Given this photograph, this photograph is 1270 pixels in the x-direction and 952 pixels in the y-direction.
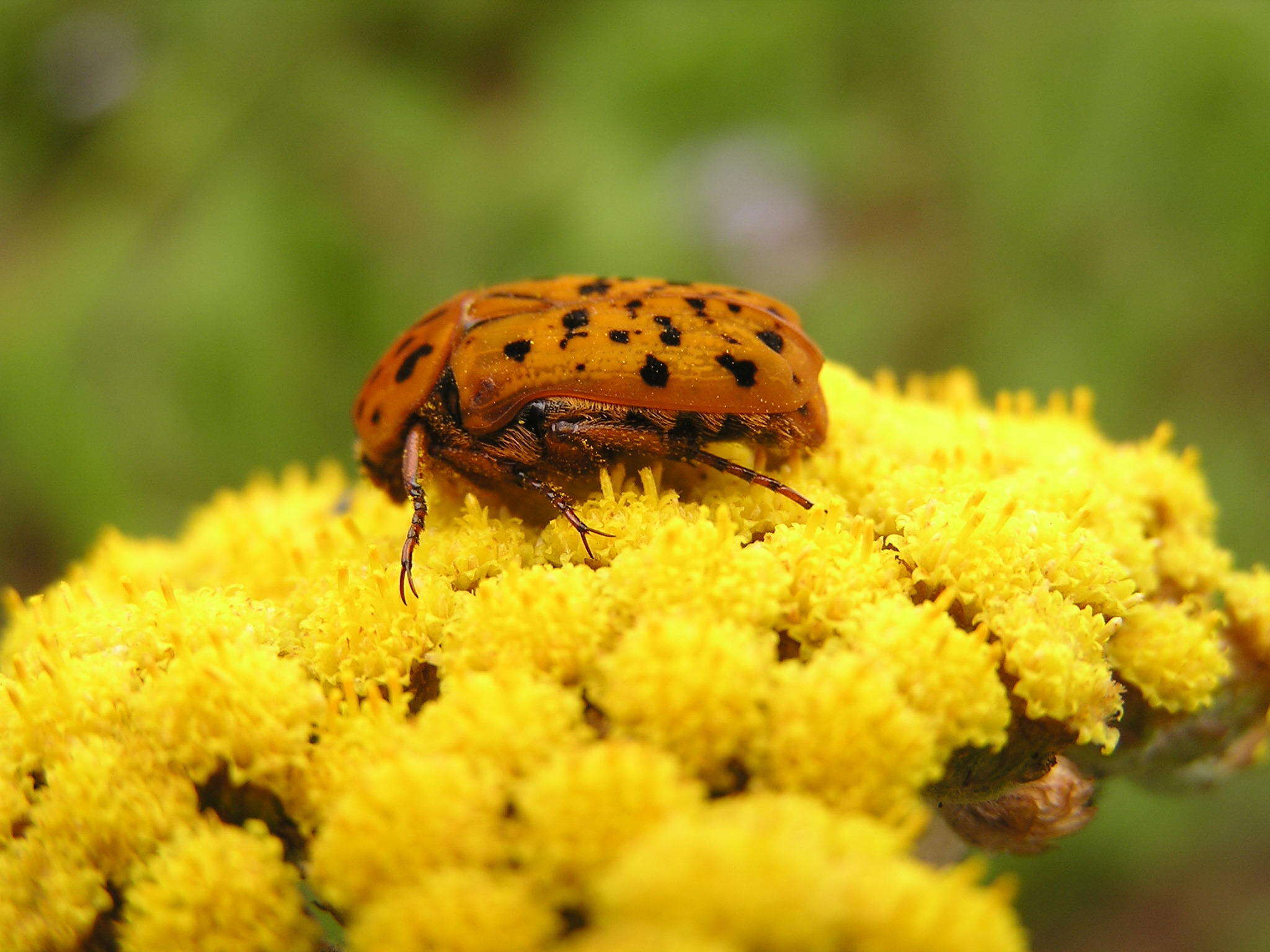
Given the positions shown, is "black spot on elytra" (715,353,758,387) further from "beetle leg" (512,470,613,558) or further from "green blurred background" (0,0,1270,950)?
"green blurred background" (0,0,1270,950)

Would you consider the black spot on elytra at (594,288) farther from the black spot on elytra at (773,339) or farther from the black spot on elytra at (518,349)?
the black spot on elytra at (773,339)

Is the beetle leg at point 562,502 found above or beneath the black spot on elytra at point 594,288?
beneath

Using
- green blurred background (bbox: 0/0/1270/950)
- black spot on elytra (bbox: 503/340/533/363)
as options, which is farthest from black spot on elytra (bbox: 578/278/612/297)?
green blurred background (bbox: 0/0/1270/950)

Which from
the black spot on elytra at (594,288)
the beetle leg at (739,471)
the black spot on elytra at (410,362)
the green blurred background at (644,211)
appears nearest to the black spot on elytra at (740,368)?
the beetle leg at (739,471)

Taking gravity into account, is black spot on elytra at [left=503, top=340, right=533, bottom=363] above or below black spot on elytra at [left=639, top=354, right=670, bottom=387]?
above

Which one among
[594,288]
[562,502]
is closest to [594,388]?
[562,502]

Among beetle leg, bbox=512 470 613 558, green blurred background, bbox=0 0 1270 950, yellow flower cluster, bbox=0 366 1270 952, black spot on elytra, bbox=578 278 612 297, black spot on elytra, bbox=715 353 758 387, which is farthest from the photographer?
green blurred background, bbox=0 0 1270 950
